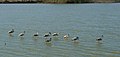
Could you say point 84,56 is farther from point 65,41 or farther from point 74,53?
point 65,41

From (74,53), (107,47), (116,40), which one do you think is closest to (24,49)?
(74,53)

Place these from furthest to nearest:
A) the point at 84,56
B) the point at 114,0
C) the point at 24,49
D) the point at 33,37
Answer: the point at 114,0, the point at 33,37, the point at 24,49, the point at 84,56

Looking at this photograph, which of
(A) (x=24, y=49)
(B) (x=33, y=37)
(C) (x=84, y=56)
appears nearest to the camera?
(C) (x=84, y=56)

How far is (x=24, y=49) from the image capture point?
26.0 metres

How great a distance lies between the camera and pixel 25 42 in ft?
94.9

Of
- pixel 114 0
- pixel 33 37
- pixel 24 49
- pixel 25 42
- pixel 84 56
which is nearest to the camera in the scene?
pixel 84 56

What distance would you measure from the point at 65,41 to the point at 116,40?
4123 mm

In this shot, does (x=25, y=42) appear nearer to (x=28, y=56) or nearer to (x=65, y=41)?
(x=65, y=41)

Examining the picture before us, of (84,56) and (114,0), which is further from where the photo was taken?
(114,0)

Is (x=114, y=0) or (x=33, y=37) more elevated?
(x=33, y=37)

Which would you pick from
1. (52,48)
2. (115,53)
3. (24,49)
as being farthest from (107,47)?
(24,49)

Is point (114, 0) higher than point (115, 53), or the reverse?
point (115, 53)

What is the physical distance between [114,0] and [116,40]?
107 m

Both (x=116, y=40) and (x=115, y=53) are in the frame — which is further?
(x=116, y=40)
